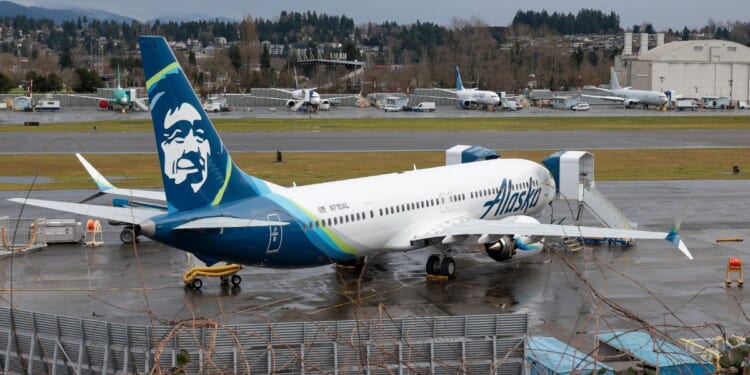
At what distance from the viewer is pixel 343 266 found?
1507 inches

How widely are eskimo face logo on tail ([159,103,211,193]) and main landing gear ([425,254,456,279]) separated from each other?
1066 cm

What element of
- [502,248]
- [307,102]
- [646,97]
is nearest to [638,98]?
Result: [646,97]

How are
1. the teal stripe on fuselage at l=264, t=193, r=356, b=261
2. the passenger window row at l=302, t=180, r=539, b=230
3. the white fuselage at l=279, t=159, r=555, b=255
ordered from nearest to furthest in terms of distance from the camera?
1. the teal stripe on fuselage at l=264, t=193, r=356, b=261
2. the passenger window row at l=302, t=180, r=539, b=230
3. the white fuselage at l=279, t=159, r=555, b=255

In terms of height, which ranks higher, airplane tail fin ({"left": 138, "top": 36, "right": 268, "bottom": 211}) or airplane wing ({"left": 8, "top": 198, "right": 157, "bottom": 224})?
airplane tail fin ({"left": 138, "top": 36, "right": 268, "bottom": 211})

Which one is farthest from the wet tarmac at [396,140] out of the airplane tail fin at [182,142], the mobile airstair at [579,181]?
the airplane tail fin at [182,142]

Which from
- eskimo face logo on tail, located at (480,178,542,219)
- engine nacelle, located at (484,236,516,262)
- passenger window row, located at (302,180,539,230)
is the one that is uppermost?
passenger window row, located at (302,180,539,230)

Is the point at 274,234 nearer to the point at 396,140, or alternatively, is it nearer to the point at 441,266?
the point at 441,266

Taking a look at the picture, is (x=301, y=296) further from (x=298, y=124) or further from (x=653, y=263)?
(x=298, y=124)

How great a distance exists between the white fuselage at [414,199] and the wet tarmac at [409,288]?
191cm

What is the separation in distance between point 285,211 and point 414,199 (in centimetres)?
744

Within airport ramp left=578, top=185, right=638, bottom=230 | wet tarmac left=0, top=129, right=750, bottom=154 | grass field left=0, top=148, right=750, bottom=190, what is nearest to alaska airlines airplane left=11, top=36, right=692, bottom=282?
airport ramp left=578, top=185, right=638, bottom=230

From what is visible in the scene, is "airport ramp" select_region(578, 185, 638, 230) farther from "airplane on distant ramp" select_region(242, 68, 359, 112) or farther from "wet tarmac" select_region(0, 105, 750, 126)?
"airplane on distant ramp" select_region(242, 68, 359, 112)

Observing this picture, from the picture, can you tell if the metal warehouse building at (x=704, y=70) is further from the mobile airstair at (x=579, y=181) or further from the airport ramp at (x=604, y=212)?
the airport ramp at (x=604, y=212)

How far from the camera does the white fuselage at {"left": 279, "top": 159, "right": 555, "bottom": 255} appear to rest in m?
34.0
